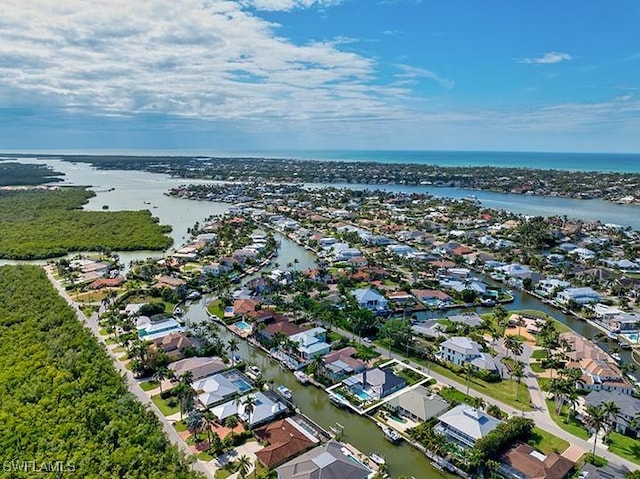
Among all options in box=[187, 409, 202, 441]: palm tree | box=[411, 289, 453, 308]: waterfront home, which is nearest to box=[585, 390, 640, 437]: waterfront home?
box=[411, 289, 453, 308]: waterfront home

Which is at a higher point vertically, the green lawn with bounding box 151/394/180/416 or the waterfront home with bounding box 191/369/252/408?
the waterfront home with bounding box 191/369/252/408

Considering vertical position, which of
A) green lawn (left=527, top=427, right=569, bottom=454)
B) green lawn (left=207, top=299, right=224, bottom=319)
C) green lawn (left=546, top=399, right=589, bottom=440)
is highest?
green lawn (left=546, top=399, right=589, bottom=440)

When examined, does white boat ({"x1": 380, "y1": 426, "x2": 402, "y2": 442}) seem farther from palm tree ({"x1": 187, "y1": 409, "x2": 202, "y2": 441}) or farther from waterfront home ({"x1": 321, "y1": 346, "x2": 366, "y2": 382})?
palm tree ({"x1": 187, "y1": 409, "x2": 202, "y2": 441})

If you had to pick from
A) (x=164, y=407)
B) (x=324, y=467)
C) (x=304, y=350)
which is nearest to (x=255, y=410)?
(x=164, y=407)

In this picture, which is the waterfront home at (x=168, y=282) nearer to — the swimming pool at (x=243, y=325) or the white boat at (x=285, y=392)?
the swimming pool at (x=243, y=325)

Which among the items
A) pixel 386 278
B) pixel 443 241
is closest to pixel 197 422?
pixel 386 278

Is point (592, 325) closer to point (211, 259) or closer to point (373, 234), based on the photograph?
point (373, 234)

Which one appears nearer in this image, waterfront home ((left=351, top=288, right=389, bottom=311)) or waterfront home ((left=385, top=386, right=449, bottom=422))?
waterfront home ((left=385, top=386, right=449, bottom=422))

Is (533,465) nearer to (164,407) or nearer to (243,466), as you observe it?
(243,466)
